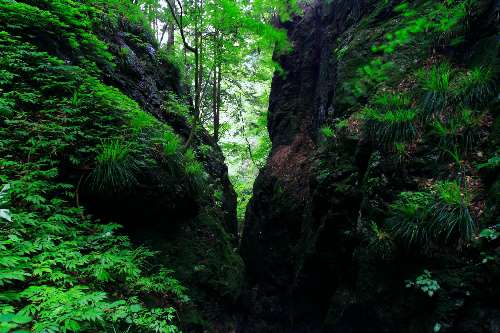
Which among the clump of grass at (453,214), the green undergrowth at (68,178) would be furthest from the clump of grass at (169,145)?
the clump of grass at (453,214)

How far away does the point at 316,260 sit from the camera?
266 inches

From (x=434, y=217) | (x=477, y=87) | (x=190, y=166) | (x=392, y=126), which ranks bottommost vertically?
(x=434, y=217)

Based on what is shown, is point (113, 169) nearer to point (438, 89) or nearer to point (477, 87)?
point (438, 89)

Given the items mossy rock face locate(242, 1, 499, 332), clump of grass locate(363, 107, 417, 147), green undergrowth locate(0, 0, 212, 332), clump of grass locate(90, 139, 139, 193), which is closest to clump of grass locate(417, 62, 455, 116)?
mossy rock face locate(242, 1, 499, 332)

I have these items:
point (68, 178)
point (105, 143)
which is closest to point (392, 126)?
point (105, 143)

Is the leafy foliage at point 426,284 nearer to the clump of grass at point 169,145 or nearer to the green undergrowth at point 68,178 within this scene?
the green undergrowth at point 68,178

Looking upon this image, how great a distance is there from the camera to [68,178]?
13.8 feet

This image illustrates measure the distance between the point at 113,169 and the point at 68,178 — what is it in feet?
2.08

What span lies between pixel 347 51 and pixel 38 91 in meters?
7.80

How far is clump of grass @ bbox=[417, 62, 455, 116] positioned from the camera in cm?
486

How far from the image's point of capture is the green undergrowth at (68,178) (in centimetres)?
237

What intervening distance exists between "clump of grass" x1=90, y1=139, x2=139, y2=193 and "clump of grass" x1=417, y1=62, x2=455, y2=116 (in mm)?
5349

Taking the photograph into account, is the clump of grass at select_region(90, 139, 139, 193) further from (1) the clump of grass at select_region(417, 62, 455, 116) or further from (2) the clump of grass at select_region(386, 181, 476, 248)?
(1) the clump of grass at select_region(417, 62, 455, 116)

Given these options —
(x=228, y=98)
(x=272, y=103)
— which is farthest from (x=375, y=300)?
(x=228, y=98)
